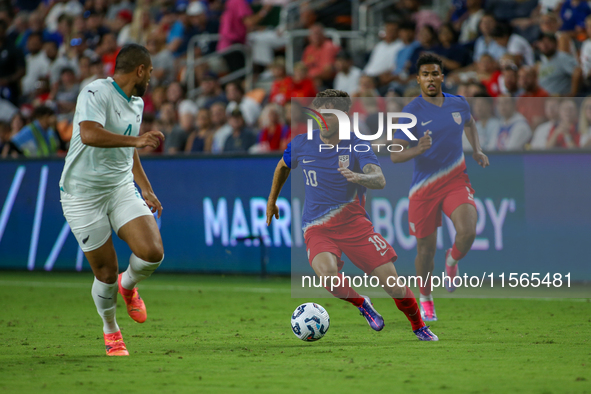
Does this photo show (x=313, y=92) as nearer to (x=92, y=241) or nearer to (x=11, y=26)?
(x=92, y=241)

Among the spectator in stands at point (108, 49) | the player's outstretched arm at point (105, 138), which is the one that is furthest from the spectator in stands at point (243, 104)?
the player's outstretched arm at point (105, 138)

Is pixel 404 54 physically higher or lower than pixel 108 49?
lower

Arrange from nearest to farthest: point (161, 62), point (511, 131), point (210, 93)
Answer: point (511, 131)
point (210, 93)
point (161, 62)

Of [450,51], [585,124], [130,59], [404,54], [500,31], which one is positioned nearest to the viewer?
[130,59]

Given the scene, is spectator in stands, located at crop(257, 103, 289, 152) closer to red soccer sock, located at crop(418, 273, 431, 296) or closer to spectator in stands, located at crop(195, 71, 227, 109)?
spectator in stands, located at crop(195, 71, 227, 109)

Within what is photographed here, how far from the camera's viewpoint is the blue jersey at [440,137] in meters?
7.96

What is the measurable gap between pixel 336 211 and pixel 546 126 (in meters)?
4.51

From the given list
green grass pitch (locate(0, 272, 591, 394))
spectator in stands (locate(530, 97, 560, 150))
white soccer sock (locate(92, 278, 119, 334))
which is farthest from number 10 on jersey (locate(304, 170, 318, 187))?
spectator in stands (locate(530, 97, 560, 150))

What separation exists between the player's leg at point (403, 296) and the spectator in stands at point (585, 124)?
4.46 m

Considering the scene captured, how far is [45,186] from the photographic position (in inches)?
501

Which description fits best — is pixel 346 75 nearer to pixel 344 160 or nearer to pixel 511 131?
pixel 511 131

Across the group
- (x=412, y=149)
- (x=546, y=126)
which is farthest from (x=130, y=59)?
(x=546, y=126)

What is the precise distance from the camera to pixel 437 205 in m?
8.08

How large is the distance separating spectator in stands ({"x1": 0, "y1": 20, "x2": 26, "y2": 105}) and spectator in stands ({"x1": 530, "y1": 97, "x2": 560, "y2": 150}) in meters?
13.0
